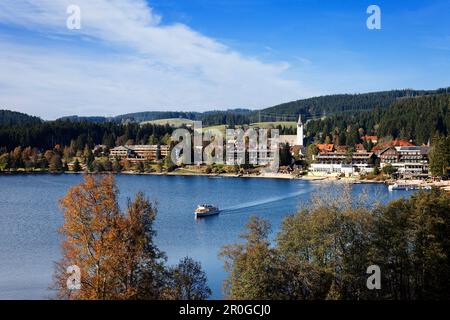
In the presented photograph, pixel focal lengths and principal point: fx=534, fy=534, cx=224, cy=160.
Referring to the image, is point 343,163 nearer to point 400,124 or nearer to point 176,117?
point 400,124

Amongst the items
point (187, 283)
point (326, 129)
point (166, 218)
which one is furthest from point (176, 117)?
point (187, 283)

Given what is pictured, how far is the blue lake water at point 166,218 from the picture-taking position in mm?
12164

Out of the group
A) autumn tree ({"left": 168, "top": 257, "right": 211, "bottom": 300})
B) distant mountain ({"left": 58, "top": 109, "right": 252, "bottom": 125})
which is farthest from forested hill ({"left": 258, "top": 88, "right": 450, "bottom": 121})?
autumn tree ({"left": 168, "top": 257, "right": 211, "bottom": 300})

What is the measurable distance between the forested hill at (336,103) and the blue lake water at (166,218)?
192 feet

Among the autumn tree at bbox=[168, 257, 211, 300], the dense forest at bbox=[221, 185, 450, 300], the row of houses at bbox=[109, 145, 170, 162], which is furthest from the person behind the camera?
the row of houses at bbox=[109, 145, 170, 162]

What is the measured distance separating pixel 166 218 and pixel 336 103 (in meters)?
80.3

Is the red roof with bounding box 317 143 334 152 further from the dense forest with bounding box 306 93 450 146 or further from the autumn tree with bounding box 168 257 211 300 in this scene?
the autumn tree with bounding box 168 257 211 300

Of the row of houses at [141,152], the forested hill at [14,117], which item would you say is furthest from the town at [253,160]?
the forested hill at [14,117]

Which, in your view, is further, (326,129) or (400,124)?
(326,129)

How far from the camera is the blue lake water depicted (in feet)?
39.9

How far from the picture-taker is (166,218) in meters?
20.6

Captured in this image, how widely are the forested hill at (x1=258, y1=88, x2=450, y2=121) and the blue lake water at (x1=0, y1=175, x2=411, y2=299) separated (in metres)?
58.4

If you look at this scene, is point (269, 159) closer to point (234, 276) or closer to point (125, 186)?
point (125, 186)

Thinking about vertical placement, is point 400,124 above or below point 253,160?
above
